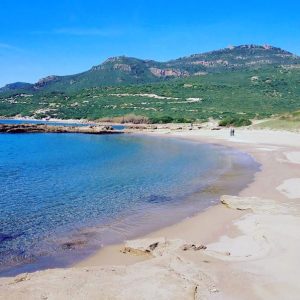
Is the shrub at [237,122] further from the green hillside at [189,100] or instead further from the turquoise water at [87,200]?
the turquoise water at [87,200]

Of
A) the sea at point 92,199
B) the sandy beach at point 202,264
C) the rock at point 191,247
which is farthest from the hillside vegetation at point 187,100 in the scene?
the rock at point 191,247

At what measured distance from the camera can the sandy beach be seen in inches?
371

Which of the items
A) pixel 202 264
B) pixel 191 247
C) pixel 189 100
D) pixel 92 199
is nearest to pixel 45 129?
pixel 189 100

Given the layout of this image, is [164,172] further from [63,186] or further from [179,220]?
[179,220]

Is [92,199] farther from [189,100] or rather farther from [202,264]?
[189,100]

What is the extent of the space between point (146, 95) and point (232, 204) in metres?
125

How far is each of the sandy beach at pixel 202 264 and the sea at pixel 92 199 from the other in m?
1.38

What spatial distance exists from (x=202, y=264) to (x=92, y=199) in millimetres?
10948

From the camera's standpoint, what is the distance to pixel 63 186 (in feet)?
81.9

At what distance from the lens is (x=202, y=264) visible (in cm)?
1132

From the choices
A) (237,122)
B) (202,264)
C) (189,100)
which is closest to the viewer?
(202,264)

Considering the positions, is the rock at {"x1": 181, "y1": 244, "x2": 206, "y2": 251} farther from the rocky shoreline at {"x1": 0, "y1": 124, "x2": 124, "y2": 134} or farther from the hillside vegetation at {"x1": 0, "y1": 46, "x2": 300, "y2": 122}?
the hillside vegetation at {"x1": 0, "y1": 46, "x2": 300, "y2": 122}

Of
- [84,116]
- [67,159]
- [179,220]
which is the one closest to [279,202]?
[179,220]

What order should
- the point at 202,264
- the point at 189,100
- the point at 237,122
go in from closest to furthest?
the point at 202,264 < the point at 237,122 < the point at 189,100
